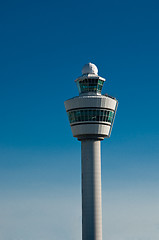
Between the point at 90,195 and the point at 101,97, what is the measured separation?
2492cm

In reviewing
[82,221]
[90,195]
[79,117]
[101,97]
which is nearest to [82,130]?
[79,117]

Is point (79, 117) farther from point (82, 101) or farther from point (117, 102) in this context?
point (117, 102)

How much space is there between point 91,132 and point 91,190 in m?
14.5

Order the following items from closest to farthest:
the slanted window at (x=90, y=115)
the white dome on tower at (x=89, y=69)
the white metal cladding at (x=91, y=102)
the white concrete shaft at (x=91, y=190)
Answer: the white concrete shaft at (x=91, y=190), the white metal cladding at (x=91, y=102), the slanted window at (x=90, y=115), the white dome on tower at (x=89, y=69)

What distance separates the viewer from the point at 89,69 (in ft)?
348

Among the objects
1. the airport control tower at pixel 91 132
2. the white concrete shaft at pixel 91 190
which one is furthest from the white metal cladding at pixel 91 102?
the white concrete shaft at pixel 91 190

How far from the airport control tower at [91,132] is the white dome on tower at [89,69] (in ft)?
5.05

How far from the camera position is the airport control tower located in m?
95.6

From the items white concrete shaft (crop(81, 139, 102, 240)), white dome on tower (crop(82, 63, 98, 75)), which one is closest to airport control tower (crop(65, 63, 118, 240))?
white concrete shaft (crop(81, 139, 102, 240))

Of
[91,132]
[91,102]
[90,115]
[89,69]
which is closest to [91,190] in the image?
[91,132]

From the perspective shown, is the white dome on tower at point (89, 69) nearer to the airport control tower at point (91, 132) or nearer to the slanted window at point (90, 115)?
the airport control tower at point (91, 132)

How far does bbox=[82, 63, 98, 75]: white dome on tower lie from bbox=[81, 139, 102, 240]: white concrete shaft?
19363 mm

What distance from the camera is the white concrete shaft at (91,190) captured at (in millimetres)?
95000

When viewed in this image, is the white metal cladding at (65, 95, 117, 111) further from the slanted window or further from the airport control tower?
the slanted window
